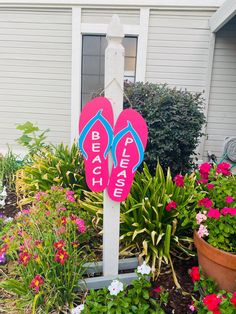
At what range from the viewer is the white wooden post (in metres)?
1.66

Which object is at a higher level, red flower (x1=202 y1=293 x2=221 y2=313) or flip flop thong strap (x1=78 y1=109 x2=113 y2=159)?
flip flop thong strap (x1=78 y1=109 x2=113 y2=159)

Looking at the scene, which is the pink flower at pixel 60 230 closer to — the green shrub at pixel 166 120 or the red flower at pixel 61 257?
the red flower at pixel 61 257

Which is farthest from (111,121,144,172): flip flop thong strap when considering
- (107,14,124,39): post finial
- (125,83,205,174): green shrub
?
(125,83,205,174): green shrub

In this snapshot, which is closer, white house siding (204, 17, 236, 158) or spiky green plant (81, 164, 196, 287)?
spiky green plant (81, 164, 196, 287)

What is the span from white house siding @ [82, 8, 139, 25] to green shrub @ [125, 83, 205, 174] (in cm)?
165

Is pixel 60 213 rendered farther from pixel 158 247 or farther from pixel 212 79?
pixel 212 79

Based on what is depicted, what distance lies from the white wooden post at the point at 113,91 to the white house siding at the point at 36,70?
3.34 meters

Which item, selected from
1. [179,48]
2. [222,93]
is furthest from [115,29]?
[222,93]

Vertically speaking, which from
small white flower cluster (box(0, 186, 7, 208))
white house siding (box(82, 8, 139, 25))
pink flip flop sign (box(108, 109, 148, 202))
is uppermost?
white house siding (box(82, 8, 139, 25))

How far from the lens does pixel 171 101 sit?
3.32 m

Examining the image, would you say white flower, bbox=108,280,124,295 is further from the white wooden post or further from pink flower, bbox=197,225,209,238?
pink flower, bbox=197,225,209,238

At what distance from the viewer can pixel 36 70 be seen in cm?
489

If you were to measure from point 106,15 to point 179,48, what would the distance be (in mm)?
1274

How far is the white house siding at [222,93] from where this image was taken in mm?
4520
